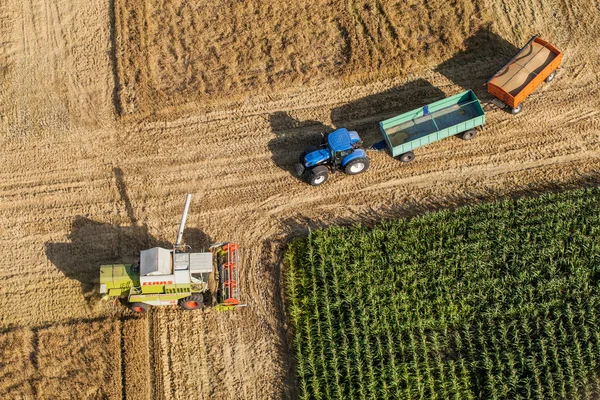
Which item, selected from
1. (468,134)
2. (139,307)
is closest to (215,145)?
(139,307)

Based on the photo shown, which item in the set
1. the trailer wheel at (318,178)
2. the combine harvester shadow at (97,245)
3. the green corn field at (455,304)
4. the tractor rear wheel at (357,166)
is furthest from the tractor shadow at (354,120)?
the combine harvester shadow at (97,245)

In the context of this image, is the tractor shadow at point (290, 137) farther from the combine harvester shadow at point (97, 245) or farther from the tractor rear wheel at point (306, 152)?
the combine harvester shadow at point (97, 245)

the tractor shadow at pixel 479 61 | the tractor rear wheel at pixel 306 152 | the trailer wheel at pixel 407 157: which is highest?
the tractor shadow at pixel 479 61

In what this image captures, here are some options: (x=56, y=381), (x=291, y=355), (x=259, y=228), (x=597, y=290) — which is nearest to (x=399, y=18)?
(x=259, y=228)

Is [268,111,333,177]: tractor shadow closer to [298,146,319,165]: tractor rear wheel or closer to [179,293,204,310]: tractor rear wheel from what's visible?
[298,146,319,165]: tractor rear wheel

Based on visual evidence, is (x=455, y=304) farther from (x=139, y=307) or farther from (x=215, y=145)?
(x=215, y=145)

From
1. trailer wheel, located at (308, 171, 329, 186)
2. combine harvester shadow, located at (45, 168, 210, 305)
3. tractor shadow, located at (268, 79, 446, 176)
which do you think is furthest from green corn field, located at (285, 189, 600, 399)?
combine harvester shadow, located at (45, 168, 210, 305)
